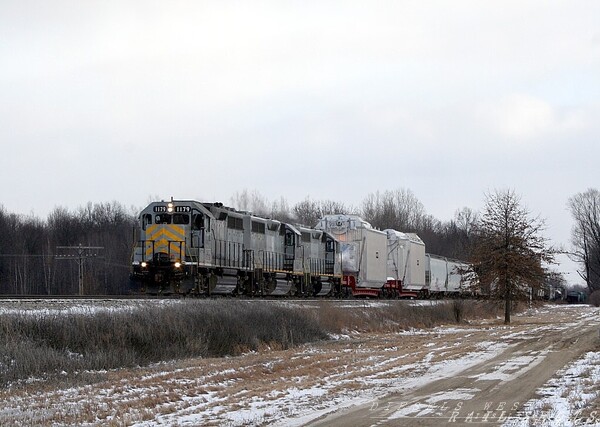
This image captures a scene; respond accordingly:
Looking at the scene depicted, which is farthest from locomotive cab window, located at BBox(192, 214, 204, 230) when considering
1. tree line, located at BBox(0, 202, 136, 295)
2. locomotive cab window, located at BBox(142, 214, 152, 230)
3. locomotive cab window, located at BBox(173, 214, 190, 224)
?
tree line, located at BBox(0, 202, 136, 295)

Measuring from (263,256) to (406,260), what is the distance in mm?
20286

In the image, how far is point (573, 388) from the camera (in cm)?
1505

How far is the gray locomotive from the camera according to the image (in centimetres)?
2998

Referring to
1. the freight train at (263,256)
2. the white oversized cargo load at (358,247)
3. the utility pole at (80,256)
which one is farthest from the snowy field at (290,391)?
the utility pole at (80,256)

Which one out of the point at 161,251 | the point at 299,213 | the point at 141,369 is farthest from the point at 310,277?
the point at 299,213

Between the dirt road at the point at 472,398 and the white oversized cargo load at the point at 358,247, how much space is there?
81.2 feet

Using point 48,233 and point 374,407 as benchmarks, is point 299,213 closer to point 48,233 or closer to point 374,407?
point 48,233

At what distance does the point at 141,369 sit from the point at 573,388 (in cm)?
974

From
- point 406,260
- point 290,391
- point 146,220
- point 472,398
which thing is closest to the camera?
point 472,398

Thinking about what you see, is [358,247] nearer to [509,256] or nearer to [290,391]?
[509,256]

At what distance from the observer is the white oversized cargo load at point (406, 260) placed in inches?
2121

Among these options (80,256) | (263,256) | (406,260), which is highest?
(80,256)

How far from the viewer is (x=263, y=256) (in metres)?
37.2

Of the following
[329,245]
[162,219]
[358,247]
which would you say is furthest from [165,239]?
[358,247]
